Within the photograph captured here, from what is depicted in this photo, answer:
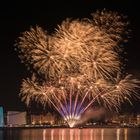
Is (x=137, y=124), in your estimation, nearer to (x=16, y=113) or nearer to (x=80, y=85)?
(x=16, y=113)

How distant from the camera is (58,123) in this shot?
184 meters

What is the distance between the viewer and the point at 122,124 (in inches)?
7402

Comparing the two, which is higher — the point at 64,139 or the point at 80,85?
the point at 80,85

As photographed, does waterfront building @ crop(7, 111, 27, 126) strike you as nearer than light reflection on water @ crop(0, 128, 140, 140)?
No

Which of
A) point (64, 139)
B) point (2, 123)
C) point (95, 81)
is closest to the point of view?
point (64, 139)

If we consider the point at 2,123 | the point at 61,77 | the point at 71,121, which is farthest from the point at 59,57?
the point at 2,123

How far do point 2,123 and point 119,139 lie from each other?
352ft

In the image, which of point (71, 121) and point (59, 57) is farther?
point (71, 121)

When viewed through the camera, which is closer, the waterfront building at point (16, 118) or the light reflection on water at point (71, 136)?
the light reflection on water at point (71, 136)

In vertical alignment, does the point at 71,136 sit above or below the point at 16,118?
above

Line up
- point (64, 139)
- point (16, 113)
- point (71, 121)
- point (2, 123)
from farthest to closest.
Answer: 1. point (16, 113)
2. point (2, 123)
3. point (71, 121)
4. point (64, 139)

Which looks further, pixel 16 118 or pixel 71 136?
pixel 16 118

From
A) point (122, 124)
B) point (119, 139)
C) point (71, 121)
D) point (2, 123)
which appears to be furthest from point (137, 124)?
point (119, 139)

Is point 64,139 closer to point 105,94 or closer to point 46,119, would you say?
point 105,94
